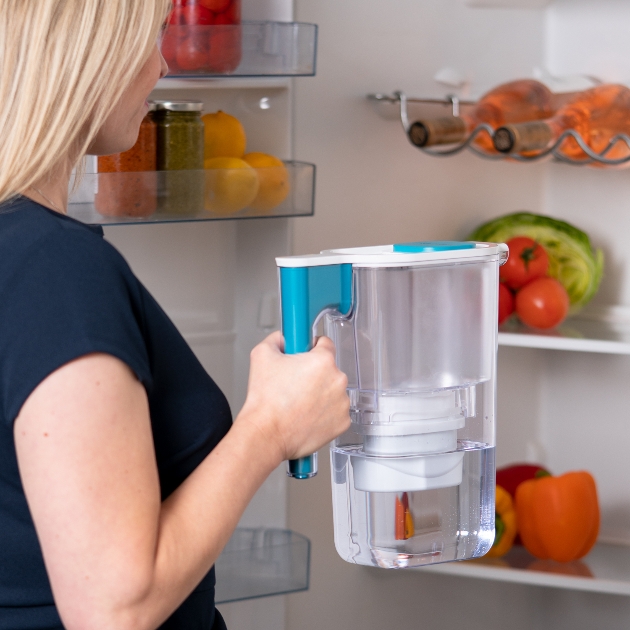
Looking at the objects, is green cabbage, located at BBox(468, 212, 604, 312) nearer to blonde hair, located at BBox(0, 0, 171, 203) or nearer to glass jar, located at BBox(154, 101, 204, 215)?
glass jar, located at BBox(154, 101, 204, 215)

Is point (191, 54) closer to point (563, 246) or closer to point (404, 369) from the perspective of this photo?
point (404, 369)

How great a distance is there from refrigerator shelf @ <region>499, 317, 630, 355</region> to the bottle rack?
0.28 m

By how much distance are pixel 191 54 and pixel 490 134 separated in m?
0.48

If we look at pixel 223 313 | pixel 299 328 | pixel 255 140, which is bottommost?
pixel 223 313

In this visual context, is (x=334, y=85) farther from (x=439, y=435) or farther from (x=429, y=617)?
(x=429, y=617)

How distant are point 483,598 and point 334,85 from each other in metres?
1.00

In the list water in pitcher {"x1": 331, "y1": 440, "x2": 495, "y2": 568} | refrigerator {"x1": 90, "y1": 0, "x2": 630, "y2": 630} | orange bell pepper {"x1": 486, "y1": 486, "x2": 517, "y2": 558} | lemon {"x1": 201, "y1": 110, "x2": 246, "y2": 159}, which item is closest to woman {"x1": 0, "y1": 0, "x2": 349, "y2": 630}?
water in pitcher {"x1": 331, "y1": 440, "x2": 495, "y2": 568}

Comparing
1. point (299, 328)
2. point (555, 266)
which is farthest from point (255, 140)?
point (299, 328)

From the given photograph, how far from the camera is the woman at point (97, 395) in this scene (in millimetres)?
569

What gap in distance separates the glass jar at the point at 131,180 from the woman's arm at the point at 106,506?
590 mm

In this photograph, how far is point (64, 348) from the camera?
570 mm

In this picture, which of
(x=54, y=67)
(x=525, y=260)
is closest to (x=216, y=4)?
(x=54, y=67)

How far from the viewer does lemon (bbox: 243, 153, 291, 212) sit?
4.10ft

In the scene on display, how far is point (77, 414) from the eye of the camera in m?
0.56
